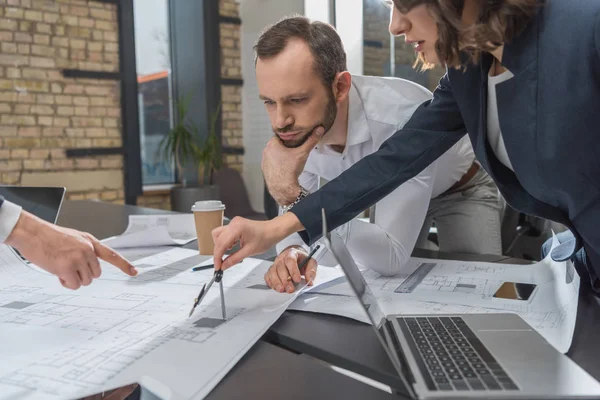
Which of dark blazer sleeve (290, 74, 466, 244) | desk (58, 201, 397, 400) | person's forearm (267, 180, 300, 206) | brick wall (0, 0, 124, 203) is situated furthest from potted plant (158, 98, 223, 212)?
desk (58, 201, 397, 400)

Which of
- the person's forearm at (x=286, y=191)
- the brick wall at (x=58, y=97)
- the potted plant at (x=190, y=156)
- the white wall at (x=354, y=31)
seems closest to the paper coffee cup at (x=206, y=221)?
the person's forearm at (x=286, y=191)

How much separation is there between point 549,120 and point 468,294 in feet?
1.15

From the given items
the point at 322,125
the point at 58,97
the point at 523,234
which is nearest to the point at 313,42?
the point at 322,125

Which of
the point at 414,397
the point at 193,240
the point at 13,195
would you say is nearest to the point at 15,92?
the point at 13,195

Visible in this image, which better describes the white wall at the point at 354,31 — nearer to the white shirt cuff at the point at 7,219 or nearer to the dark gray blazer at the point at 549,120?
the dark gray blazer at the point at 549,120

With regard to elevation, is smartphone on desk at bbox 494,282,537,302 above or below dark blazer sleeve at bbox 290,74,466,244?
below

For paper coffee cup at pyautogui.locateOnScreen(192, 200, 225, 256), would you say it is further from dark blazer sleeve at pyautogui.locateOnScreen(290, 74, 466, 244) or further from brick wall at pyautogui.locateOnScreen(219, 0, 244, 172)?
brick wall at pyautogui.locateOnScreen(219, 0, 244, 172)

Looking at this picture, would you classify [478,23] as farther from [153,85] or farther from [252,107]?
[153,85]

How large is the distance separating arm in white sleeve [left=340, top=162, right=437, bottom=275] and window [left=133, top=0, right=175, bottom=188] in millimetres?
4074

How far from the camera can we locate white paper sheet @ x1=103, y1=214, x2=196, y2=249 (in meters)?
1.53

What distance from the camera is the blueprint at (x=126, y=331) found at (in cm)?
63

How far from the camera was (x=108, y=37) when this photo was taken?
452 cm

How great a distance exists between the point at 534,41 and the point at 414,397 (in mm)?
568

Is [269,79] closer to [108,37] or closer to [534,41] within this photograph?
[534,41]
